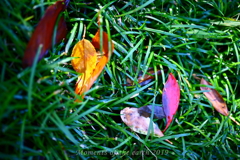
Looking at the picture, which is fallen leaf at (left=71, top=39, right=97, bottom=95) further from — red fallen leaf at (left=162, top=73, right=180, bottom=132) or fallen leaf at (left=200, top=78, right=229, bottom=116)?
fallen leaf at (left=200, top=78, right=229, bottom=116)

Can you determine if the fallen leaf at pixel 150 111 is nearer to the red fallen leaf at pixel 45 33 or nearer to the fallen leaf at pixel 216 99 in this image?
the fallen leaf at pixel 216 99

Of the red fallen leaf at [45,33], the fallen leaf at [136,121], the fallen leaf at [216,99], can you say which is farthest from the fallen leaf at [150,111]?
the red fallen leaf at [45,33]

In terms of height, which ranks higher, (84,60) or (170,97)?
(84,60)

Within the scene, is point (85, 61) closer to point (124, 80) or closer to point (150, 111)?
point (124, 80)

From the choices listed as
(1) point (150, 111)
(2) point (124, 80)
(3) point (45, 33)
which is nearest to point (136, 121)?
(1) point (150, 111)

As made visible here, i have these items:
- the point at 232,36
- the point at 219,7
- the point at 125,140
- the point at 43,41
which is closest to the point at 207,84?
the point at 232,36
